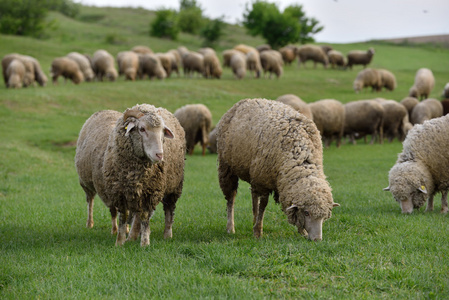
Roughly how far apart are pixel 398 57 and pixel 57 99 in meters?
40.4

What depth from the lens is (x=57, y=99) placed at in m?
24.7

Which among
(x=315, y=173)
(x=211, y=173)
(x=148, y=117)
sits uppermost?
(x=148, y=117)

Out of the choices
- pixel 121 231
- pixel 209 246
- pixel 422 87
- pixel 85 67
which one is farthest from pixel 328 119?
pixel 85 67

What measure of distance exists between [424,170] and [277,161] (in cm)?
403

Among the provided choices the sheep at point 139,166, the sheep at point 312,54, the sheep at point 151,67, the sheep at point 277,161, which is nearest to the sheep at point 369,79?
the sheep at point 312,54

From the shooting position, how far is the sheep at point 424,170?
9.71 metres

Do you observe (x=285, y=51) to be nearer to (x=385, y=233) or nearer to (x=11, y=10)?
(x=11, y=10)

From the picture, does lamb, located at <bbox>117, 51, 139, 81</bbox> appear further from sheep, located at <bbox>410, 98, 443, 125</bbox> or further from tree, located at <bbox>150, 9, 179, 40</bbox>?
tree, located at <bbox>150, 9, 179, 40</bbox>

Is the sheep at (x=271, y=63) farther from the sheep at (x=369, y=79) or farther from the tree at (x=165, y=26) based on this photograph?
the tree at (x=165, y=26)

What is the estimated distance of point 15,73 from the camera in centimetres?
2745

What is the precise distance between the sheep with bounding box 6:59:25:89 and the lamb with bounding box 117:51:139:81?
705 centimetres

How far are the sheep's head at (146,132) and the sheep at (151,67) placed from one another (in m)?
27.8

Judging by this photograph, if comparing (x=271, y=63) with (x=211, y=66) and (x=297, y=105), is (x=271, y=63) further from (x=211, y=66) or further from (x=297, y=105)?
(x=297, y=105)

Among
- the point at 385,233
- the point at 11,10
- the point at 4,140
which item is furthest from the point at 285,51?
the point at 385,233
